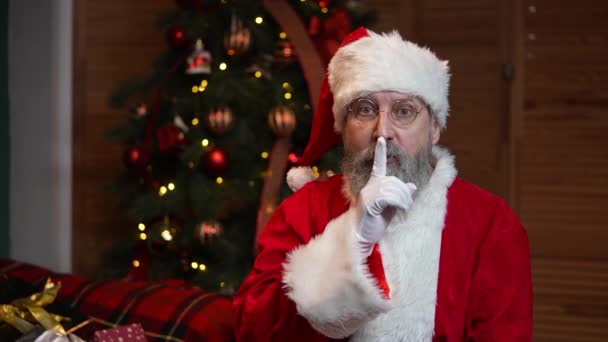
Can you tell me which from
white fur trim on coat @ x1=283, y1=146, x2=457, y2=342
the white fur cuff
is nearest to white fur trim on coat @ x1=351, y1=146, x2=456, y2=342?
white fur trim on coat @ x1=283, y1=146, x2=457, y2=342

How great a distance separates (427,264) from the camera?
1701mm

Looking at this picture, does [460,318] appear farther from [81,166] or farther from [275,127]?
[81,166]

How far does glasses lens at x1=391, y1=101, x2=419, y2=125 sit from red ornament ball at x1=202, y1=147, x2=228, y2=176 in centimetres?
110

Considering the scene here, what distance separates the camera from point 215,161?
272 centimetres

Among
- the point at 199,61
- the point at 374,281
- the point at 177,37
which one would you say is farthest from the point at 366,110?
the point at 177,37

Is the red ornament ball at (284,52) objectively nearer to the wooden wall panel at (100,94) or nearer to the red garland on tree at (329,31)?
the red garland on tree at (329,31)

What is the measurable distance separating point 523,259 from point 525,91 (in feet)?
5.37

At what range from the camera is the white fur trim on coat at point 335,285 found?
152 centimetres

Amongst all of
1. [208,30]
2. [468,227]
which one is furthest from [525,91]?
[468,227]

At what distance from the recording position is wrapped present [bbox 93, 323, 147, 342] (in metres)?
1.94

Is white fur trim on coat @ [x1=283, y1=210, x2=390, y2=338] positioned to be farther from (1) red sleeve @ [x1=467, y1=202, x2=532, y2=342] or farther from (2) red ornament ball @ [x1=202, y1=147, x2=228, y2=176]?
(2) red ornament ball @ [x1=202, y1=147, x2=228, y2=176]

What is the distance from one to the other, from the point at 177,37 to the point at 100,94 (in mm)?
837

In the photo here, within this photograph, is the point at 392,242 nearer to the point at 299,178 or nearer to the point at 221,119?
the point at 299,178

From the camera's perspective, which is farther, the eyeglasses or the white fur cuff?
the white fur cuff
